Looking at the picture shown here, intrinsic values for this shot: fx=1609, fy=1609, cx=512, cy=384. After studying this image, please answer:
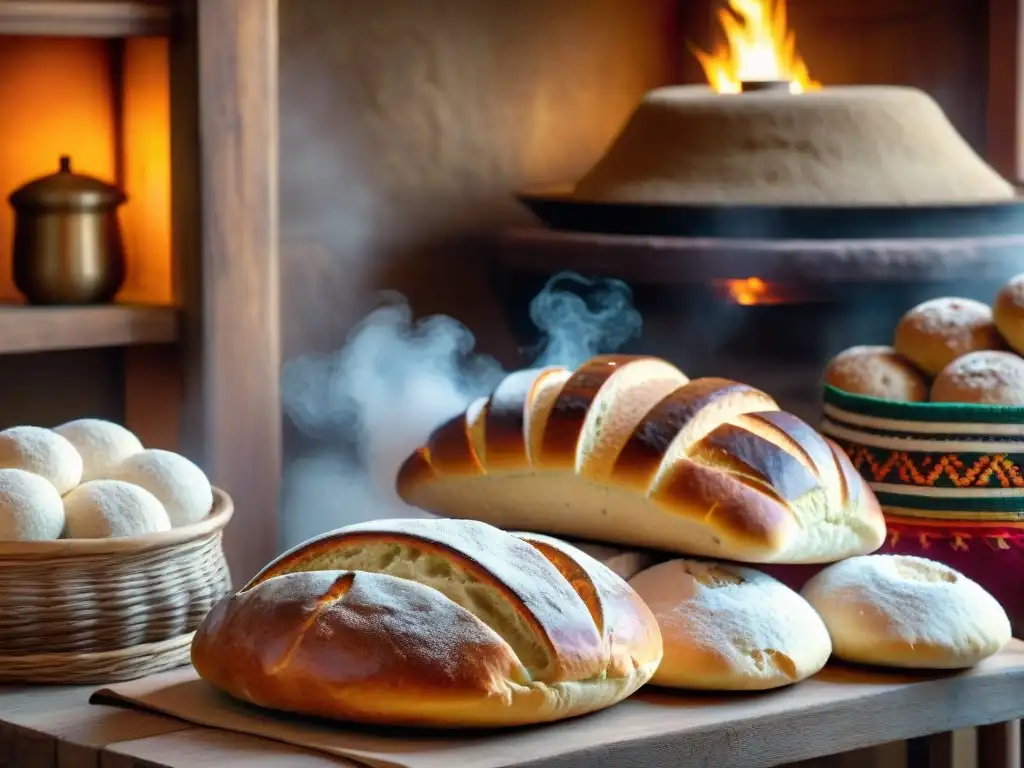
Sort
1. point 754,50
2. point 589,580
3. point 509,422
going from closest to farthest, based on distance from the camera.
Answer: point 589,580 → point 509,422 → point 754,50

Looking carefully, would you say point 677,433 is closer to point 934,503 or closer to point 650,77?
point 934,503

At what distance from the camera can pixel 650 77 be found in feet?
10.6

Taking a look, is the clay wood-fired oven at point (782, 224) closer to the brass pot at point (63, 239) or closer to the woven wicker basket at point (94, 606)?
the brass pot at point (63, 239)

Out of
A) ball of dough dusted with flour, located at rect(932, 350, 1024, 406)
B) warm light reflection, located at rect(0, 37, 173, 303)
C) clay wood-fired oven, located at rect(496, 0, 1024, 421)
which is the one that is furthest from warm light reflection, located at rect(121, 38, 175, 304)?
ball of dough dusted with flour, located at rect(932, 350, 1024, 406)

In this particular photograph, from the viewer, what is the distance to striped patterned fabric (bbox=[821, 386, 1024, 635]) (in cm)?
181

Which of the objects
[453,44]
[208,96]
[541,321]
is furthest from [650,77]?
[208,96]

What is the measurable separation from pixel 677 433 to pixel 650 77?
1778mm

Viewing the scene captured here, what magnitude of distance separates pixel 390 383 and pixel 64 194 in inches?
19.6

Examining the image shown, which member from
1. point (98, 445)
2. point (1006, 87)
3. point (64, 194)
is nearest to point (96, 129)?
point (64, 194)

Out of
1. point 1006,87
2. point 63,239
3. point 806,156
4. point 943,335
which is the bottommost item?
point 943,335

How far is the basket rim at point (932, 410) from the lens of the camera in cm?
181

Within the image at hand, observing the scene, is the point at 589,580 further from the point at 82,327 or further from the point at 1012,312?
the point at 82,327

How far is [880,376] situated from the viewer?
192cm

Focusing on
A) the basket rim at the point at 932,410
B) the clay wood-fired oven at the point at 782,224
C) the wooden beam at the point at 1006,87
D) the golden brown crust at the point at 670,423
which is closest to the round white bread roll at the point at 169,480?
the golden brown crust at the point at 670,423
